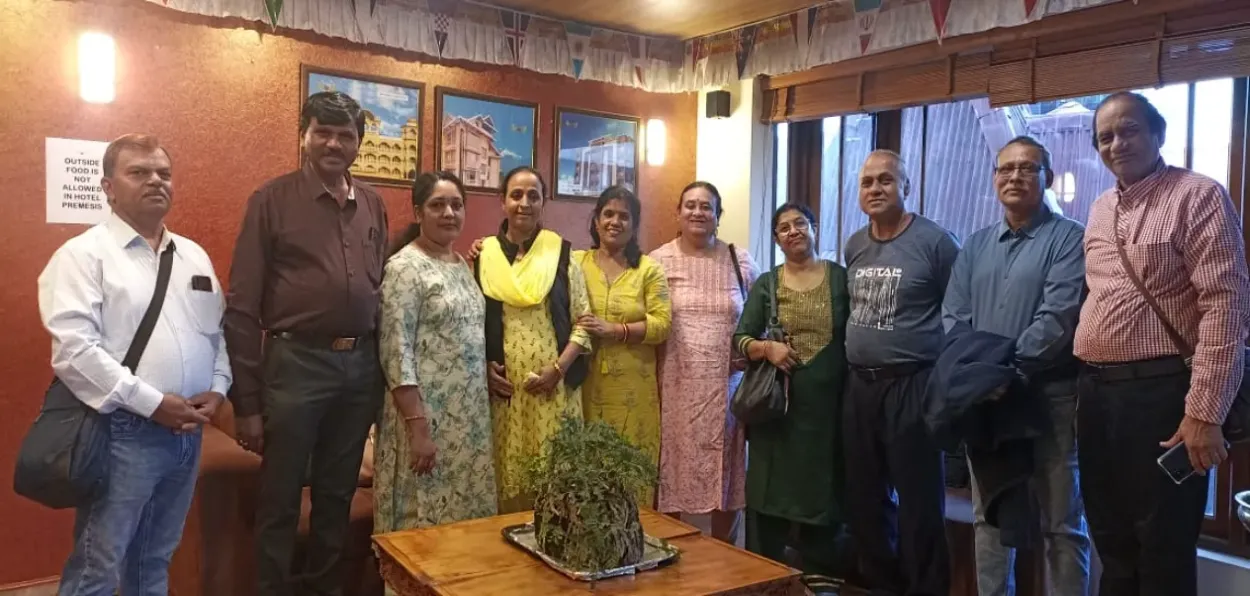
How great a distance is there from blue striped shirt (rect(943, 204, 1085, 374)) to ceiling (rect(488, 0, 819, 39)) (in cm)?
163

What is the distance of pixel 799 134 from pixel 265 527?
10.1 feet

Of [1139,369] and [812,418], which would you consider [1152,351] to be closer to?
[1139,369]

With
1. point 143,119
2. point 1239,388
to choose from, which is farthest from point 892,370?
point 143,119

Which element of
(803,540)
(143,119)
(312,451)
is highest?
(143,119)

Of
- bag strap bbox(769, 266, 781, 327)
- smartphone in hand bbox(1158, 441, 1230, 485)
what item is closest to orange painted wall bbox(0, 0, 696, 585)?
bag strap bbox(769, 266, 781, 327)

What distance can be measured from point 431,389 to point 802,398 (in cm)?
123

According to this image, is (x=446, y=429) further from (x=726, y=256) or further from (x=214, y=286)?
(x=726, y=256)

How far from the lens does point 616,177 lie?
174 inches

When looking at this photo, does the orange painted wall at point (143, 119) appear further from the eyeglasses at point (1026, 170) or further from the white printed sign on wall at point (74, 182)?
the eyeglasses at point (1026, 170)

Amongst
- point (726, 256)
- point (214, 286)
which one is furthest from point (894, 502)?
point (214, 286)

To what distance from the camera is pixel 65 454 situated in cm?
200

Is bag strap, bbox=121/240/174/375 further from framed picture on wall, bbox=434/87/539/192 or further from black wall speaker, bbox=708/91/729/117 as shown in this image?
black wall speaker, bbox=708/91/729/117

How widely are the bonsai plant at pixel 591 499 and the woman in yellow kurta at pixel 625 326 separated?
92 centimetres

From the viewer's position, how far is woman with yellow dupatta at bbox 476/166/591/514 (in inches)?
113
